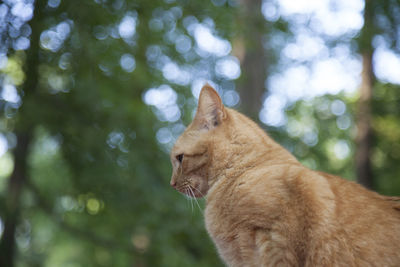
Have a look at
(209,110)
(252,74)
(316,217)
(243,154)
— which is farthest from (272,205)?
(252,74)

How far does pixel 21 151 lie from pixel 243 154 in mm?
5078

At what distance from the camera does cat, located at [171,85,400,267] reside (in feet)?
6.17

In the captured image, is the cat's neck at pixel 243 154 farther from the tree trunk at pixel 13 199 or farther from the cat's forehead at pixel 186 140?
the tree trunk at pixel 13 199

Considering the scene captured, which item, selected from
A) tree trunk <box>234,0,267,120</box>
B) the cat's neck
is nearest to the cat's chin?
the cat's neck

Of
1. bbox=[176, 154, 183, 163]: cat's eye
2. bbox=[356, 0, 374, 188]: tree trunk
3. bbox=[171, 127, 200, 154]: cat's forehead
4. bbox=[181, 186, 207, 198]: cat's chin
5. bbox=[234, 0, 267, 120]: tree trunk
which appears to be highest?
bbox=[171, 127, 200, 154]: cat's forehead

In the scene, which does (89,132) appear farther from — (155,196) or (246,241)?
(246,241)

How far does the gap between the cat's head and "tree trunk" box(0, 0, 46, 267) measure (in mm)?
2058

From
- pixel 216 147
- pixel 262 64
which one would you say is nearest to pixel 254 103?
pixel 262 64

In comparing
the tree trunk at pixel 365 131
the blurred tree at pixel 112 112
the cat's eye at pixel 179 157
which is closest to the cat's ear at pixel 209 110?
the cat's eye at pixel 179 157

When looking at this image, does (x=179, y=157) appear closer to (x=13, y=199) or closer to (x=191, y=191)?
(x=191, y=191)

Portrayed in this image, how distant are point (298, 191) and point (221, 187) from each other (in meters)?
0.52

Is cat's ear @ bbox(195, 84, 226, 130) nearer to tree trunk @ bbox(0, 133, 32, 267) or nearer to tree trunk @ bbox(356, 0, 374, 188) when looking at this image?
tree trunk @ bbox(0, 133, 32, 267)

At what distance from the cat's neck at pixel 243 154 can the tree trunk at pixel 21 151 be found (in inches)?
90.8

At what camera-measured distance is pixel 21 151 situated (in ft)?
21.3
